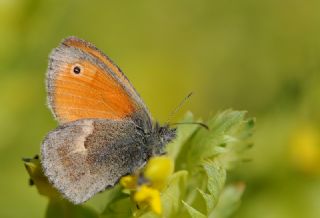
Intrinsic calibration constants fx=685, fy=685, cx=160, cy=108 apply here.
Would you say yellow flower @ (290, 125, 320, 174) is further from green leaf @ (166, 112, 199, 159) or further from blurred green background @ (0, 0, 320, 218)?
green leaf @ (166, 112, 199, 159)

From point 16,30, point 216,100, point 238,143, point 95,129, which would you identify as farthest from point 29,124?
point 238,143

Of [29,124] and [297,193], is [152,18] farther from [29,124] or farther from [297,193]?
[297,193]

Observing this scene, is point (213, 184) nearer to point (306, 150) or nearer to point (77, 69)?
point (77, 69)

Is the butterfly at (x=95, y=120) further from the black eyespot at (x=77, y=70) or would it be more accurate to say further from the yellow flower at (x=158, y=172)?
the yellow flower at (x=158, y=172)

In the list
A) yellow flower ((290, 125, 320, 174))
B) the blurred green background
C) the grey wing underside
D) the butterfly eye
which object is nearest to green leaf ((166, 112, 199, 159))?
the grey wing underside

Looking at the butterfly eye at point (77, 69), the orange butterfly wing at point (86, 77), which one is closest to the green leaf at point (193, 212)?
the orange butterfly wing at point (86, 77)
